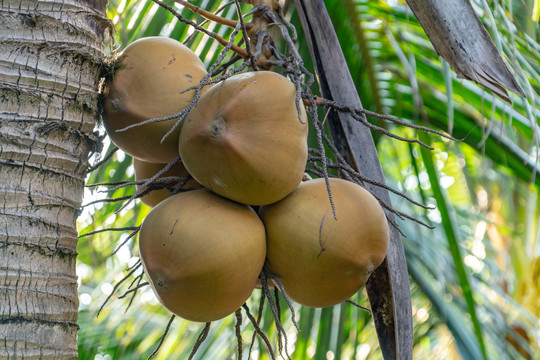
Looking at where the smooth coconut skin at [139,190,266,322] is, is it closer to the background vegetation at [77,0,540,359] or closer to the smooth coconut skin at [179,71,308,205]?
the smooth coconut skin at [179,71,308,205]

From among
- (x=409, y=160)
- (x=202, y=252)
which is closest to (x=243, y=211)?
(x=202, y=252)

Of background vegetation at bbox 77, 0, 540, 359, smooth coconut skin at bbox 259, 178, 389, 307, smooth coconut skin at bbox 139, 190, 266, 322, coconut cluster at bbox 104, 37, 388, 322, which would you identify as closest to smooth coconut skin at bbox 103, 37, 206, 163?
coconut cluster at bbox 104, 37, 388, 322

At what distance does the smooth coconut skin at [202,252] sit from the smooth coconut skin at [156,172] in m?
0.11

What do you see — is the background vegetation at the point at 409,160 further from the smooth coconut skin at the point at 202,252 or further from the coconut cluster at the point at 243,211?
the smooth coconut skin at the point at 202,252

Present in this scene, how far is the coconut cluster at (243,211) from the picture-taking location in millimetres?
1012

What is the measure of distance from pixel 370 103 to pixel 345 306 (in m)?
0.79

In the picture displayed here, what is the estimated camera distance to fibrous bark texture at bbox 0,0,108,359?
937mm

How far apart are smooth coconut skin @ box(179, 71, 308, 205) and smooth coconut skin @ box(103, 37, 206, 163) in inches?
3.9

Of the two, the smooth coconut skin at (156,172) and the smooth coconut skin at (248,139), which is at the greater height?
the smooth coconut skin at (248,139)

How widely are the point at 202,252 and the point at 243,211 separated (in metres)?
0.12

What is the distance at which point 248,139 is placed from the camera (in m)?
1.01

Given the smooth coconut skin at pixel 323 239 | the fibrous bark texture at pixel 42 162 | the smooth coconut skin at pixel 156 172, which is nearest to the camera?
the fibrous bark texture at pixel 42 162

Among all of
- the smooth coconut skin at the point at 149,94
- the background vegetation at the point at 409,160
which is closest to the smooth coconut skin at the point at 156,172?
the smooth coconut skin at the point at 149,94

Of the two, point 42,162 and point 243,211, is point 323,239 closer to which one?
point 243,211
